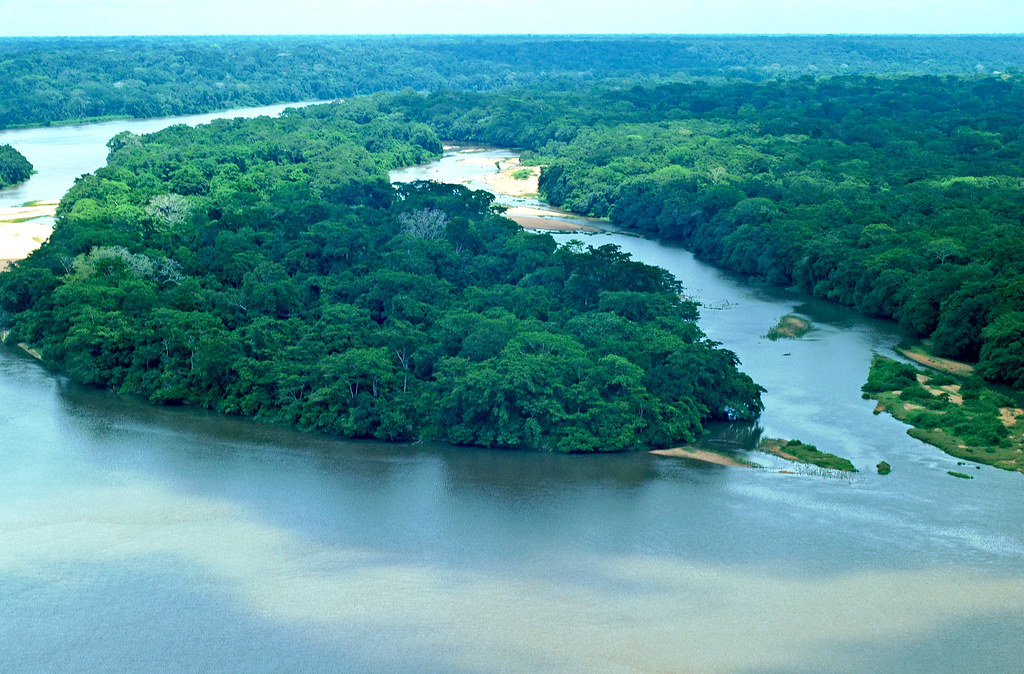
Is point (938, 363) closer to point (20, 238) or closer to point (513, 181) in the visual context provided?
point (20, 238)

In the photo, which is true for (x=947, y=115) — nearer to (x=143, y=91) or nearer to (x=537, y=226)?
(x=537, y=226)

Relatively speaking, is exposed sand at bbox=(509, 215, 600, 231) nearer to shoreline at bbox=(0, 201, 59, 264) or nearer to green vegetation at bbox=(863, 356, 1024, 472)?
shoreline at bbox=(0, 201, 59, 264)

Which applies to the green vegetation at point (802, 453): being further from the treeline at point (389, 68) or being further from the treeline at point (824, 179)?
the treeline at point (389, 68)

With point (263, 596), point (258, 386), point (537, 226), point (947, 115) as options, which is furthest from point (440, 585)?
point (947, 115)

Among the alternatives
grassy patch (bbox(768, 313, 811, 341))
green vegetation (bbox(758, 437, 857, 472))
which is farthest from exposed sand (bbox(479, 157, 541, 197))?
green vegetation (bbox(758, 437, 857, 472))

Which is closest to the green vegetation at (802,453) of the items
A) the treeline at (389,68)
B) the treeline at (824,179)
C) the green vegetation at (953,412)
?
the green vegetation at (953,412)

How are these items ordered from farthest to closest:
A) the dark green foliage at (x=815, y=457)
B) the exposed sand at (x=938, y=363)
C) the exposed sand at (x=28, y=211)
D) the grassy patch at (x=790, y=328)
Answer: the exposed sand at (x=28, y=211) → the grassy patch at (x=790, y=328) → the exposed sand at (x=938, y=363) → the dark green foliage at (x=815, y=457)

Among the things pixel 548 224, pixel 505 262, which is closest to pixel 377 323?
pixel 505 262
